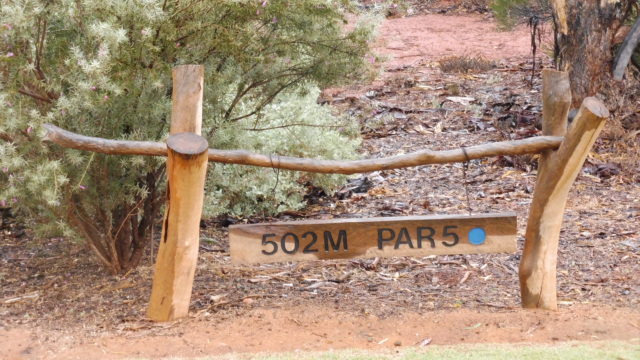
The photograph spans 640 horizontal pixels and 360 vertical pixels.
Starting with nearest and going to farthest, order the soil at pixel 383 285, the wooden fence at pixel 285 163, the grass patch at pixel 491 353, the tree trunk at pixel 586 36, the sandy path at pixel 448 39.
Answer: the grass patch at pixel 491 353, the wooden fence at pixel 285 163, the soil at pixel 383 285, the tree trunk at pixel 586 36, the sandy path at pixel 448 39

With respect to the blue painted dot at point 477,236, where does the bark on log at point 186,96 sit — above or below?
above

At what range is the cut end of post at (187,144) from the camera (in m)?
4.80

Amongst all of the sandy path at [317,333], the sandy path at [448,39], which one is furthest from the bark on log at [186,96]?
the sandy path at [448,39]

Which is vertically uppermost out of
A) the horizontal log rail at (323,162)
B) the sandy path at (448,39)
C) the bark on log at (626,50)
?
the sandy path at (448,39)

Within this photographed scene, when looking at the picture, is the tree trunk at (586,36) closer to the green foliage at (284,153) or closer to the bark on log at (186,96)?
the green foliage at (284,153)

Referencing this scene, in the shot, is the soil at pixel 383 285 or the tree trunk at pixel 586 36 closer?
the soil at pixel 383 285

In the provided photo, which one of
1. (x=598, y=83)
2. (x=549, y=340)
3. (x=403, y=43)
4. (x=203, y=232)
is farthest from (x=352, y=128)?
(x=403, y=43)

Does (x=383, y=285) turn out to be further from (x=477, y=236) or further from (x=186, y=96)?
(x=186, y=96)

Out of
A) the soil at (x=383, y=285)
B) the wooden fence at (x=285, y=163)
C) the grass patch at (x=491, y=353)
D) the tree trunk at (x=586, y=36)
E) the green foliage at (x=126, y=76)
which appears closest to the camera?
the grass patch at (x=491, y=353)

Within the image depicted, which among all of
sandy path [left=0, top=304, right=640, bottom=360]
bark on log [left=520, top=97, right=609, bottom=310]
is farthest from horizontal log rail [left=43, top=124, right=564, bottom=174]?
sandy path [left=0, top=304, right=640, bottom=360]

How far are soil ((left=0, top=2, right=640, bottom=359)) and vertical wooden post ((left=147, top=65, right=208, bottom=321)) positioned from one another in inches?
8.9

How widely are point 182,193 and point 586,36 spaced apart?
19.0 feet

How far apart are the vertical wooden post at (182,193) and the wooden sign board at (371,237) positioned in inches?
11.2

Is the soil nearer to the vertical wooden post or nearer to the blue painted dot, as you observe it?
the vertical wooden post
